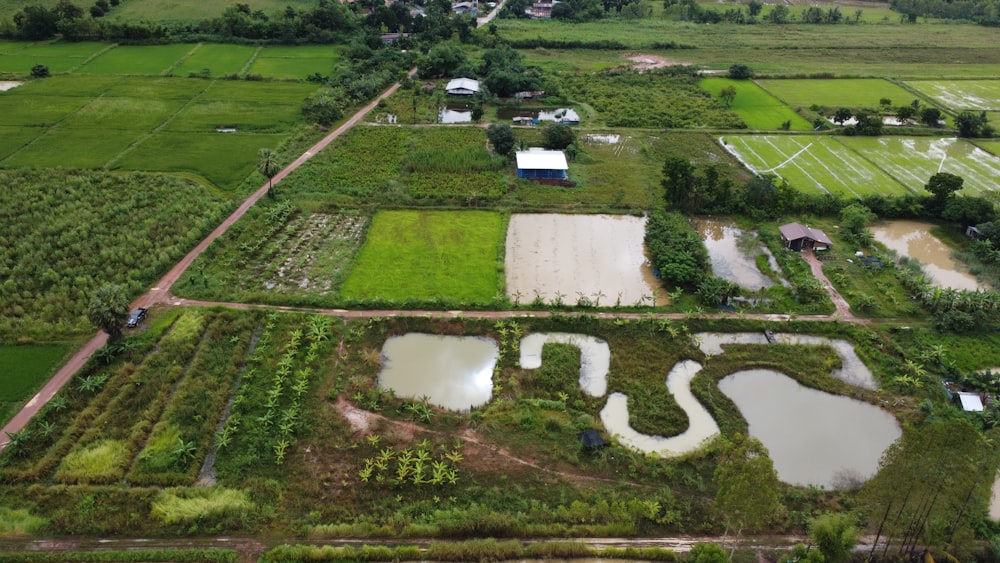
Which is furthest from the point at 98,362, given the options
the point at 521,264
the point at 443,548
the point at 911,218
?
the point at 911,218

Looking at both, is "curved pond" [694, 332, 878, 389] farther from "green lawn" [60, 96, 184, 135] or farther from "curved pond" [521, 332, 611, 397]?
"green lawn" [60, 96, 184, 135]

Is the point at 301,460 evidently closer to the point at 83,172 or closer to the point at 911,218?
the point at 83,172

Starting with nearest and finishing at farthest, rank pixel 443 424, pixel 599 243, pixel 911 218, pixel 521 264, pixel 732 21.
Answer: pixel 443 424 → pixel 521 264 → pixel 599 243 → pixel 911 218 → pixel 732 21

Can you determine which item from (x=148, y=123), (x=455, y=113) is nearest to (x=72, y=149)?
(x=148, y=123)

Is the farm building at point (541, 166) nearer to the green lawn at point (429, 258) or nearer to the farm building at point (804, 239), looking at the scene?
the green lawn at point (429, 258)

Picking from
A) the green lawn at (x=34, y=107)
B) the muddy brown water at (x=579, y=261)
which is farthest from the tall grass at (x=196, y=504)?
the green lawn at (x=34, y=107)

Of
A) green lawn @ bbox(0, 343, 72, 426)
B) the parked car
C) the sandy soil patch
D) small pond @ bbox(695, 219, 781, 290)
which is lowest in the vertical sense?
green lawn @ bbox(0, 343, 72, 426)

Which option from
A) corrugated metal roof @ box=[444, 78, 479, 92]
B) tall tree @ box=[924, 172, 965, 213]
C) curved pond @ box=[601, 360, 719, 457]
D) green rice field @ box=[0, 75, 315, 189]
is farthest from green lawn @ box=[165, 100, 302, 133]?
tall tree @ box=[924, 172, 965, 213]

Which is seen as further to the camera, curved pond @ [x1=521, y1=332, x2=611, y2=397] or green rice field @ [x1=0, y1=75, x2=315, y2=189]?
green rice field @ [x1=0, y1=75, x2=315, y2=189]
